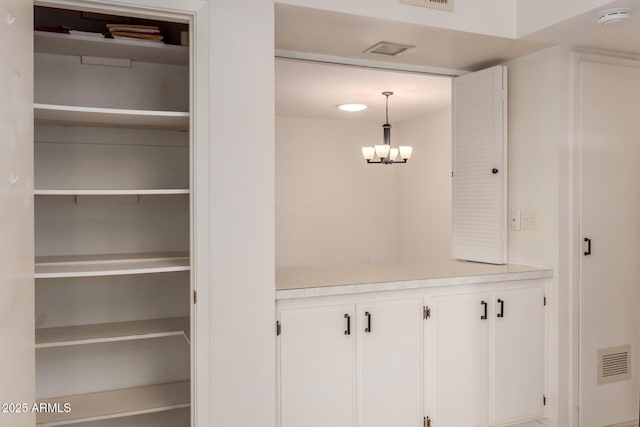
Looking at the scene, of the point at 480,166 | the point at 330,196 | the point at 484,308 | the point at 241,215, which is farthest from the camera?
the point at 330,196

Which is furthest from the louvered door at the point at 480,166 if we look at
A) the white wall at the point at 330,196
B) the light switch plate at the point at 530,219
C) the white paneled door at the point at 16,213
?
the white wall at the point at 330,196

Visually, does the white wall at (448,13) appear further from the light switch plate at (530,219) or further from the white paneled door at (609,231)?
the light switch plate at (530,219)

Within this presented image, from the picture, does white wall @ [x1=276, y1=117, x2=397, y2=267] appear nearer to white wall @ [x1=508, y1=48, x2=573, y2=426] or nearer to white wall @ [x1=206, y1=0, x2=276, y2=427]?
white wall @ [x1=508, y1=48, x2=573, y2=426]

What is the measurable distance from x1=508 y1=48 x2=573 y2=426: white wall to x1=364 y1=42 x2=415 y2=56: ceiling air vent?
813mm

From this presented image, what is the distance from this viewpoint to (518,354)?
2.94 metres

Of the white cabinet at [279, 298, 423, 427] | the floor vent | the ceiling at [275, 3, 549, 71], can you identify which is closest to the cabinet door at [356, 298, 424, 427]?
the white cabinet at [279, 298, 423, 427]

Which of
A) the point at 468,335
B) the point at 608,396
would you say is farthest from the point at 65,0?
the point at 608,396

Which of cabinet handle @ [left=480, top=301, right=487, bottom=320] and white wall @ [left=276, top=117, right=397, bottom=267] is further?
white wall @ [left=276, top=117, right=397, bottom=267]

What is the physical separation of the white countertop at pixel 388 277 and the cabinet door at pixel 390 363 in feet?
0.36

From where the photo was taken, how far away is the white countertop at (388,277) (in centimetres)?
245

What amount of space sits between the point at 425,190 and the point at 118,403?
5419 millimetres

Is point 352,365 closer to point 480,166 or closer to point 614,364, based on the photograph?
point 480,166

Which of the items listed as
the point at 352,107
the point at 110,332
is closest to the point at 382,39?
the point at 110,332

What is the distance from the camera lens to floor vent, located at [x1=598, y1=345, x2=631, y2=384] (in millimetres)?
3029
